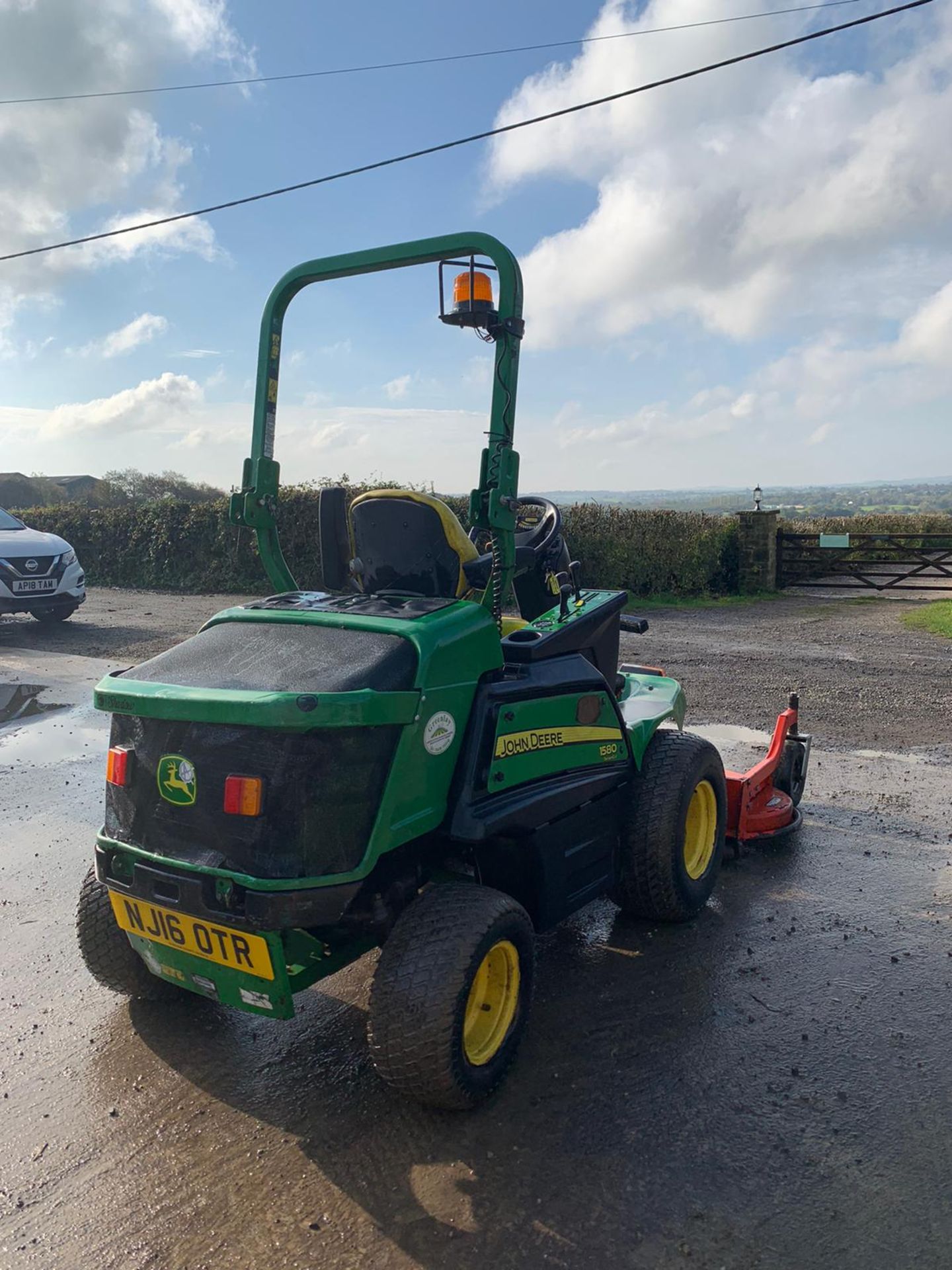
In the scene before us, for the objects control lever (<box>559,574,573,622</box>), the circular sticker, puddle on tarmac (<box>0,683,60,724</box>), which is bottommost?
puddle on tarmac (<box>0,683,60,724</box>)

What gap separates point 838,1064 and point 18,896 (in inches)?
149

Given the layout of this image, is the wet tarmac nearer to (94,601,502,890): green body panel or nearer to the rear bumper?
the rear bumper

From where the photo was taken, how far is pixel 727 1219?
252 centimetres

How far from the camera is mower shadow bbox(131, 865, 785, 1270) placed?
2518 millimetres

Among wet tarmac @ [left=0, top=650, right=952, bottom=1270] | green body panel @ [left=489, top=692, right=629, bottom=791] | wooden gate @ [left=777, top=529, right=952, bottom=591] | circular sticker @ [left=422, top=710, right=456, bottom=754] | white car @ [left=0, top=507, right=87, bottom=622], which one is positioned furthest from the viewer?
wooden gate @ [left=777, top=529, right=952, bottom=591]

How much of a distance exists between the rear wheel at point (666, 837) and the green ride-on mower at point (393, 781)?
13 millimetres

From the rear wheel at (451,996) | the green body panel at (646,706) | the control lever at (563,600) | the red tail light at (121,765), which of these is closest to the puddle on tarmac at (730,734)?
the green body panel at (646,706)

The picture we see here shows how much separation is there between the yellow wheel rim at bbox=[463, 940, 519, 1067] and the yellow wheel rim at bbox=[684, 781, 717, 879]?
1.57 meters

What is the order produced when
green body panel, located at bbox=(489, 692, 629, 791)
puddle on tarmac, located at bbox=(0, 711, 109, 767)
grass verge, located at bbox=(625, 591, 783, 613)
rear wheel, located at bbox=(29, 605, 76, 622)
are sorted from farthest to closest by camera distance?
grass verge, located at bbox=(625, 591, 783, 613) < rear wheel, located at bbox=(29, 605, 76, 622) < puddle on tarmac, located at bbox=(0, 711, 109, 767) < green body panel, located at bbox=(489, 692, 629, 791)

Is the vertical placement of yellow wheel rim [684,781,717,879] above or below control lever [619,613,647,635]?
below

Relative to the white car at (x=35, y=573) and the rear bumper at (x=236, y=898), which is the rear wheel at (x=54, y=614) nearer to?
the white car at (x=35, y=573)

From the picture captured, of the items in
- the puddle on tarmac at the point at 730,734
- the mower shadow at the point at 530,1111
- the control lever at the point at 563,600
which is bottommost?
the mower shadow at the point at 530,1111

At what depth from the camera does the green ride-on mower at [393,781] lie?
280 cm

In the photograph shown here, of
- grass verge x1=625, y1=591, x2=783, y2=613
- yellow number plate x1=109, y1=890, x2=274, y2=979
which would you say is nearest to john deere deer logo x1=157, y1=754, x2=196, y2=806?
yellow number plate x1=109, y1=890, x2=274, y2=979
